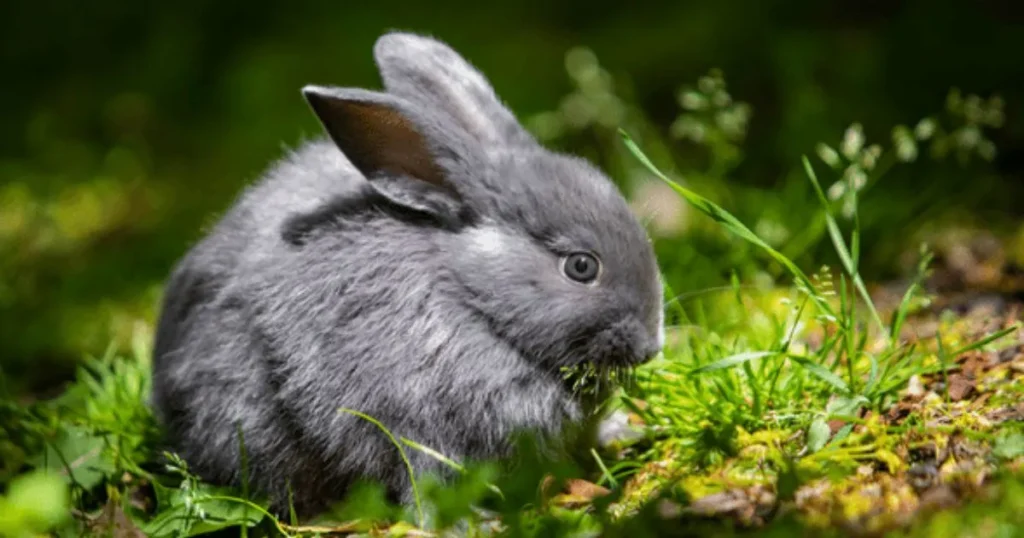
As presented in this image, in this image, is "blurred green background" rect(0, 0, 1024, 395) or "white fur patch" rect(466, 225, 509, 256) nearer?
"white fur patch" rect(466, 225, 509, 256)

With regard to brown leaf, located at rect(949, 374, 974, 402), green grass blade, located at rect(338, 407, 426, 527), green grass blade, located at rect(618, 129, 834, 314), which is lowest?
green grass blade, located at rect(338, 407, 426, 527)

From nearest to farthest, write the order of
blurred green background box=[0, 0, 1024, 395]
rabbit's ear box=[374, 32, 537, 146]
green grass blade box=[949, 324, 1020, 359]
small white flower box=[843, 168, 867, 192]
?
green grass blade box=[949, 324, 1020, 359] → small white flower box=[843, 168, 867, 192] → rabbit's ear box=[374, 32, 537, 146] → blurred green background box=[0, 0, 1024, 395]

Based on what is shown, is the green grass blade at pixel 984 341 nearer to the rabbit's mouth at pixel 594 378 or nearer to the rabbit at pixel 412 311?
the rabbit at pixel 412 311

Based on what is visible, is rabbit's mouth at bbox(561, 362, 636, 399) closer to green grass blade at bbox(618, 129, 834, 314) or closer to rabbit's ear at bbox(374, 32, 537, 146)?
green grass blade at bbox(618, 129, 834, 314)

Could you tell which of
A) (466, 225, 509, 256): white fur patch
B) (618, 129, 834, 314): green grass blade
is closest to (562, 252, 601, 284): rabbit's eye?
(466, 225, 509, 256): white fur patch

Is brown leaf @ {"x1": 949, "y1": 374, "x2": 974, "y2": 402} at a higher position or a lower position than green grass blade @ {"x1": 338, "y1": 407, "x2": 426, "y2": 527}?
higher

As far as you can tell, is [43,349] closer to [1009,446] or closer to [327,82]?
[327,82]

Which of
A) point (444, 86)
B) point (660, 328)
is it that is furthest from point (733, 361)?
point (444, 86)
